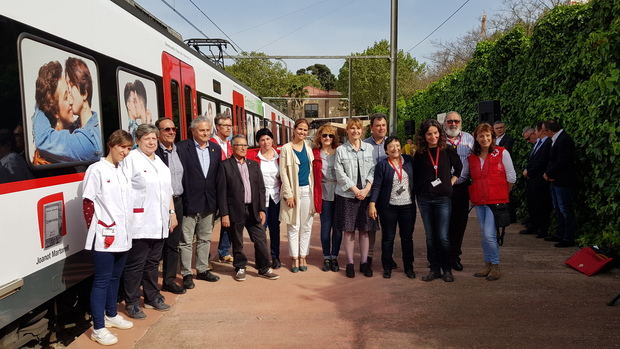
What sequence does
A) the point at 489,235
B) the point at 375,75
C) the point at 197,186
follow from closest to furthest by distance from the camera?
the point at 197,186 → the point at 489,235 → the point at 375,75

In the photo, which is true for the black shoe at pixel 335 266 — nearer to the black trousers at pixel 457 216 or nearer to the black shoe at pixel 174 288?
the black trousers at pixel 457 216

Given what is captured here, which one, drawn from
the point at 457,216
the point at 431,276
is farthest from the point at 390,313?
the point at 457,216

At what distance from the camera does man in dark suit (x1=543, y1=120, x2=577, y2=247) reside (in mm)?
6867

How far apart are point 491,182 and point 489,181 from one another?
1.0 inches

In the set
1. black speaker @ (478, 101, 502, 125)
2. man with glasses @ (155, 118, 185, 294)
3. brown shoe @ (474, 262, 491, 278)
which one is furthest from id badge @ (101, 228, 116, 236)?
black speaker @ (478, 101, 502, 125)

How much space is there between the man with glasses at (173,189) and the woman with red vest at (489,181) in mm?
3320

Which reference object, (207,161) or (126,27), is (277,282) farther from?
(126,27)

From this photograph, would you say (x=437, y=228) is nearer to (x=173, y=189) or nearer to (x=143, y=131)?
(x=173, y=189)

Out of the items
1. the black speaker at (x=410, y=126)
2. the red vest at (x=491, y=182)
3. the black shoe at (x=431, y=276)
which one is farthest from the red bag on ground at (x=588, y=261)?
the black speaker at (x=410, y=126)

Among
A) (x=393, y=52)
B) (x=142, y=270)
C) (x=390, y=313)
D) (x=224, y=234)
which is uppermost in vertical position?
(x=393, y=52)

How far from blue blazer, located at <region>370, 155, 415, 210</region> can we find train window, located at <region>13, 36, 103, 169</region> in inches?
117

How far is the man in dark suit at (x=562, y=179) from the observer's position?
6.87 m

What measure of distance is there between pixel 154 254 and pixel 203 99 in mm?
4438

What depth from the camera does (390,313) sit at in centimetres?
462
